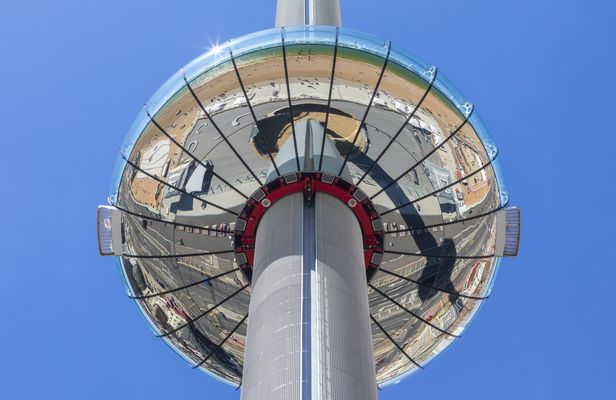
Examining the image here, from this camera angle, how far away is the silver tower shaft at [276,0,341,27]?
27.6 m

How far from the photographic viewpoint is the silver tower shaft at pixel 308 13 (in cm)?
2759

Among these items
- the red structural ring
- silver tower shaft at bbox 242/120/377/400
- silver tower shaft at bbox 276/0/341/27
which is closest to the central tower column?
silver tower shaft at bbox 242/120/377/400

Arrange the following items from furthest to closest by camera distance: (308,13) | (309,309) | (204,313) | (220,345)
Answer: (308,13) → (220,345) → (204,313) → (309,309)

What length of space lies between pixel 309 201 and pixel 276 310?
3601 mm

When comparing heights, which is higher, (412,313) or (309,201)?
(412,313)

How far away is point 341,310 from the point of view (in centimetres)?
1537

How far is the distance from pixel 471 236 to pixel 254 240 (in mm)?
6181

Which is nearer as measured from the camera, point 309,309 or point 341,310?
point 309,309

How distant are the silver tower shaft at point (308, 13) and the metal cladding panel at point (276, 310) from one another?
35.4 ft

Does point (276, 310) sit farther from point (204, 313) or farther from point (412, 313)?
point (412, 313)

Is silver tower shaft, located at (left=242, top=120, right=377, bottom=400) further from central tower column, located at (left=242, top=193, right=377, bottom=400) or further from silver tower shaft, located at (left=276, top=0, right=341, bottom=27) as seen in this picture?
silver tower shaft, located at (left=276, top=0, right=341, bottom=27)

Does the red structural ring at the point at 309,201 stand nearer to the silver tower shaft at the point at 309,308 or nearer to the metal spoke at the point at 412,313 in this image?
the silver tower shaft at the point at 309,308

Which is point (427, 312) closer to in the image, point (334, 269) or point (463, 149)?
point (463, 149)

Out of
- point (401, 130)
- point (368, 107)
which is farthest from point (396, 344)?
point (368, 107)
